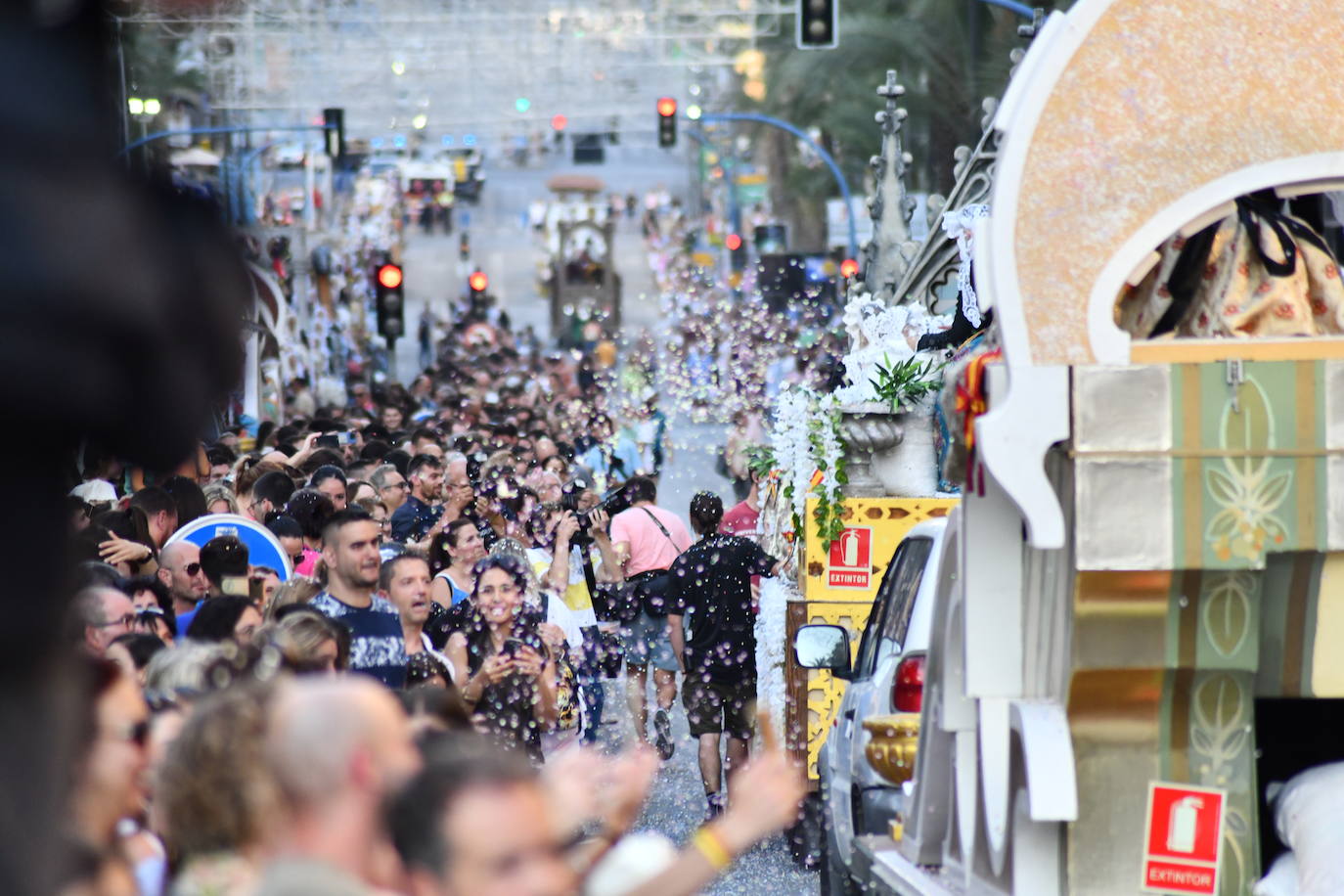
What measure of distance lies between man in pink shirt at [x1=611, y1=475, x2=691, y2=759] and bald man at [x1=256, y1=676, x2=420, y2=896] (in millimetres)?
9431

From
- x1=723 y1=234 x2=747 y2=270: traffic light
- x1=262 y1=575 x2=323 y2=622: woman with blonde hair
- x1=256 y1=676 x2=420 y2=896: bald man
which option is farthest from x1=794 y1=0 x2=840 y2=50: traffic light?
x1=723 y1=234 x2=747 y2=270: traffic light

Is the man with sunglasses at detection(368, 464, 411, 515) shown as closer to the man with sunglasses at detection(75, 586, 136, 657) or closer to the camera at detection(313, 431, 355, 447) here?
the camera at detection(313, 431, 355, 447)

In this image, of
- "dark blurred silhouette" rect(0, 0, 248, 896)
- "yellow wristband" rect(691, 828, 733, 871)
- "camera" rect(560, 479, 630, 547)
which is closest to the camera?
"dark blurred silhouette" rect(0, 0, 248, 896)

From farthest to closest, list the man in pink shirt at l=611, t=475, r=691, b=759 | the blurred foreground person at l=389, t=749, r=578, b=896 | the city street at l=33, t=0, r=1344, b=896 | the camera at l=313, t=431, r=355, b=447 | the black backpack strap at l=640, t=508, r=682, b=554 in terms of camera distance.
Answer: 1. the camera at l=313, t=431, r=355, b=447
2. the black backpack strap at l=640, t=508, r=682, b=554
3. the man in pink shirt at l=611, t=475, r=691, b=759
4. the blurred foreground person at l=389, t=749, r=578, b=896
5. the city street at l=33, t=0, r=1344, b=896

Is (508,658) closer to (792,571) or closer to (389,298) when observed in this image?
(792,571)

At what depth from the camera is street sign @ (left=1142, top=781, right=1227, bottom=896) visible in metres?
4.78

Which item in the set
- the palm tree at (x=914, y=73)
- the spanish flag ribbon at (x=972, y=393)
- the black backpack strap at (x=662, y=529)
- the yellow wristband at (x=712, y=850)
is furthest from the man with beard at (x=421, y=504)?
the palm tree at (x=914, y=73)

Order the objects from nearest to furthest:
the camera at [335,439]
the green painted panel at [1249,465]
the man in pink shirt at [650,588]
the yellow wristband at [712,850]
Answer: the yellow wristband at [712,850], the green painted panel at [1249,465], the man in pink shirt at [650,588], the camera at [335,439]

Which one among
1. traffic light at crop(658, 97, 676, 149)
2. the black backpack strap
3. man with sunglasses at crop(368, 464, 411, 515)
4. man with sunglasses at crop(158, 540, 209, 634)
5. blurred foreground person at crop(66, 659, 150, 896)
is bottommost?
the black backpack strap

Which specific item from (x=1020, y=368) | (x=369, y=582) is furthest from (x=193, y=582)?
(x=1020, y=368)

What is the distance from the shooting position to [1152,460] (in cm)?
453

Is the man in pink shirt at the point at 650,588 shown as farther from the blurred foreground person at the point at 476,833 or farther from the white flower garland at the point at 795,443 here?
the blurred foreground person at the point at 476,833

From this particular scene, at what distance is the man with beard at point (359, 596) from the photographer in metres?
6.95

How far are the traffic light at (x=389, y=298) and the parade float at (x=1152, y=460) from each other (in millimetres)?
22496
